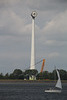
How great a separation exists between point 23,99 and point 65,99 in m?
17.4

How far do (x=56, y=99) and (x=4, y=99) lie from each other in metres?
21.1

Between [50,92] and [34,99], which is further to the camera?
[50,92]

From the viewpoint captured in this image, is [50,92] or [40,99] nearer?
[40,99]

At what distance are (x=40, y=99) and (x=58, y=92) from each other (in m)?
39.6

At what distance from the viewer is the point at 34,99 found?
462ft

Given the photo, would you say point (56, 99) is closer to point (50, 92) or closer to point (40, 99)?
point (40, 99)

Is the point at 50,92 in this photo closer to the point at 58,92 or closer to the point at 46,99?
the point at 58,92

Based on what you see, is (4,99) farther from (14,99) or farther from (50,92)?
(50,92)

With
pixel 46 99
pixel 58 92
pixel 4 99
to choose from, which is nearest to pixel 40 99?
pixel 46 99

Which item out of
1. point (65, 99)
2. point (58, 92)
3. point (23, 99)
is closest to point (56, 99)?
point (65, 99)

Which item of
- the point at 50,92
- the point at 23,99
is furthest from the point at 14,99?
the point at 50,92

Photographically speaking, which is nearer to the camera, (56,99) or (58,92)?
(56,99)

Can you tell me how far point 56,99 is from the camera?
474 ft

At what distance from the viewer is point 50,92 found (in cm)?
18162
